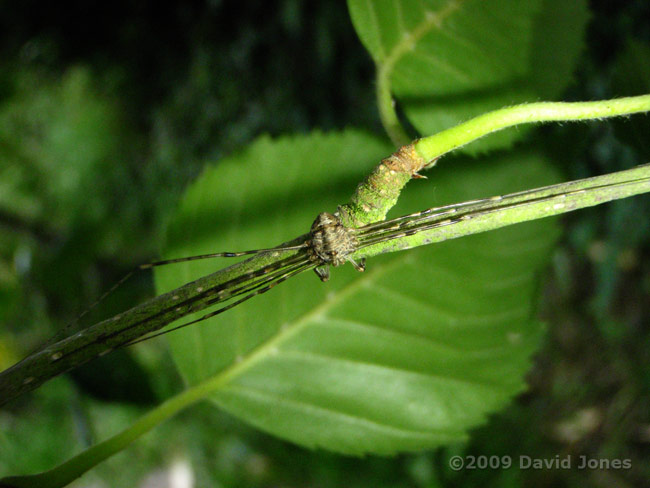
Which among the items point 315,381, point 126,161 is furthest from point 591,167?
point 126,161

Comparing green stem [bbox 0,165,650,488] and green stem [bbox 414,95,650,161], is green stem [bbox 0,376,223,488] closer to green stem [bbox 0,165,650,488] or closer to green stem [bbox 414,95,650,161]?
green stem [bbox 0,165,650,488]

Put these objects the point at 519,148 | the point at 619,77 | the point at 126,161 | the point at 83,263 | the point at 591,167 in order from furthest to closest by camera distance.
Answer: the point at 126,161 → the point at 83,263 → the point at 591,167 → the point at 519,148 → the point at 619,77

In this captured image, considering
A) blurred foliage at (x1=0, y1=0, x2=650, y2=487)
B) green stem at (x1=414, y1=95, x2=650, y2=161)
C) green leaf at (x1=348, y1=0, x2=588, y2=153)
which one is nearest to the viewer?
green stem at (x1=414, y1=95, x2=650, y2=161)

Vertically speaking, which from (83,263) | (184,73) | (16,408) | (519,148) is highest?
(184,73)

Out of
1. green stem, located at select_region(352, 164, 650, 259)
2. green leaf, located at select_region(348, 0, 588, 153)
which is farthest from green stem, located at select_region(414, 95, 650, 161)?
green leaf, located at select_region(348, 0, 588, 153)

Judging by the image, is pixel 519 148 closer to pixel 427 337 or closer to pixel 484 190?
pixel 484 190

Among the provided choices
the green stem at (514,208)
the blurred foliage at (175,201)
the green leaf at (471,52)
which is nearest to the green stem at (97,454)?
the green stem at (514,208)

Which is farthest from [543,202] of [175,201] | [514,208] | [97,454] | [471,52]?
[175,201]
